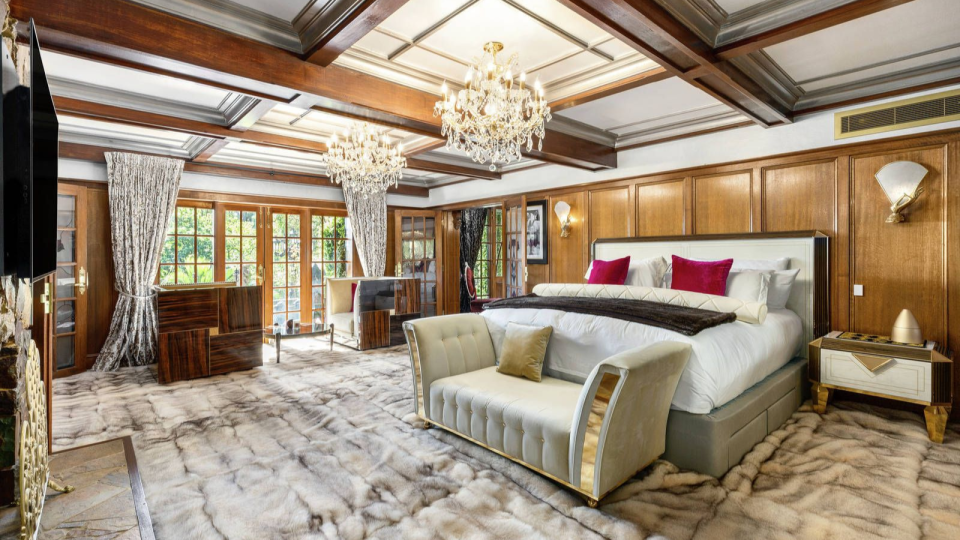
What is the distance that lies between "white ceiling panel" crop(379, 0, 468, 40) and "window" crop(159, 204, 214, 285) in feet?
14.2

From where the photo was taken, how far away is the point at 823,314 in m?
3.69

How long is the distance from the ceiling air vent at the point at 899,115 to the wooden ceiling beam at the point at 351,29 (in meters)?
3.63

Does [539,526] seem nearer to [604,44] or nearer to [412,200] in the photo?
[604,44]

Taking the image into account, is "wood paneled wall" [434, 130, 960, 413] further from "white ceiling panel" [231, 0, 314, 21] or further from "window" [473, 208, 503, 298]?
"white ceiling panel" [231, 0, 314, 21]

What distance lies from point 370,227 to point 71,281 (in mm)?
3527

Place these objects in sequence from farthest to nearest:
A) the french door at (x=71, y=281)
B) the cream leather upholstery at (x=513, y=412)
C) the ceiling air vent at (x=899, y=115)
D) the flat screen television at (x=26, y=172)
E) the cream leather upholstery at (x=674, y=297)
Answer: the french door at (x=71, y=281) → the ceiling air vent at (x=899, y=115) → the cream leather upholstery at (x=674, y=297) → the cream leather upholstery at (x=513, y=412) → the flat screen television at (x=26, y=172)

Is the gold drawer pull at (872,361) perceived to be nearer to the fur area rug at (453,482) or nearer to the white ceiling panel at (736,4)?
the fur area rug at (453,482)

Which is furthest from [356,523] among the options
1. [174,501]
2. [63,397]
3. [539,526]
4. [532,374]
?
[63,397]

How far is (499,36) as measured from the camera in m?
2.67

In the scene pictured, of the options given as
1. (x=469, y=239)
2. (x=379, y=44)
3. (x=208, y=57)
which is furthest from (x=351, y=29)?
(x=469, y=239)

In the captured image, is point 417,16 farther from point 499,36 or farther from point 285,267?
point 285,267

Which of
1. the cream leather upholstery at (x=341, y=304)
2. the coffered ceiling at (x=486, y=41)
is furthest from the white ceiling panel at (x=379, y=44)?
the cream leather upholstery at (x=341, y=304)

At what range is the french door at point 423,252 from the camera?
293 inches

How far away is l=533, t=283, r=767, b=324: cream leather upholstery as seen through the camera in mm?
2871
